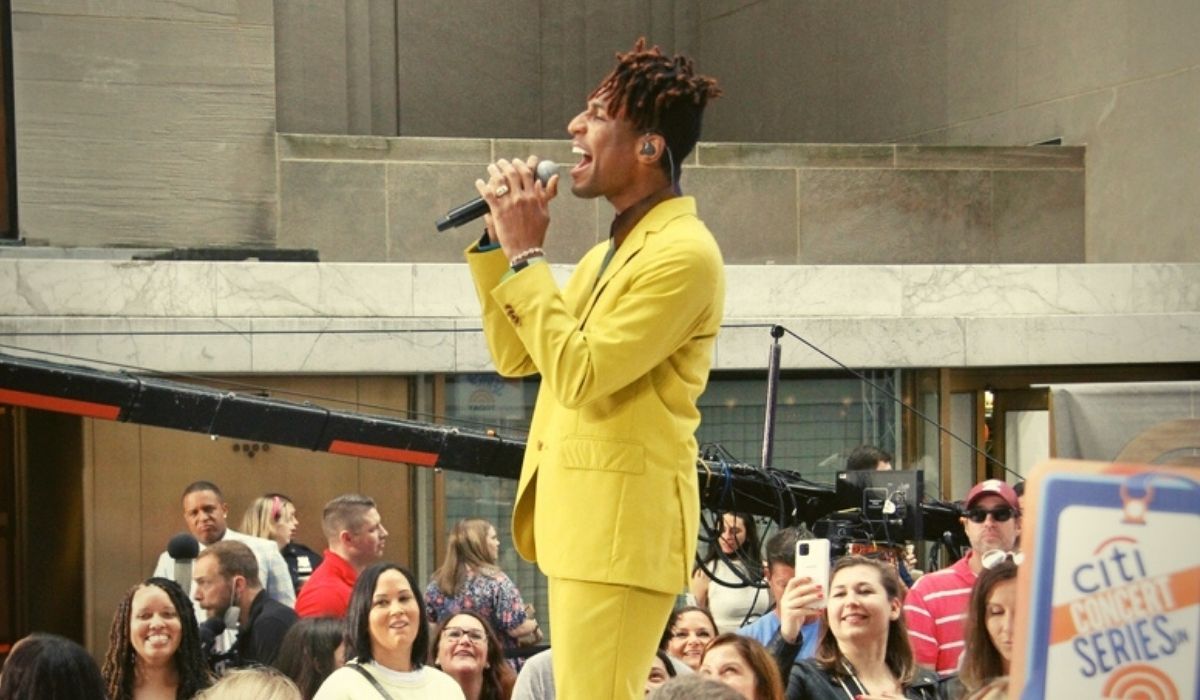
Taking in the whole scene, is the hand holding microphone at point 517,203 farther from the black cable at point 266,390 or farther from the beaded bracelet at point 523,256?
the black cable at point 266,390

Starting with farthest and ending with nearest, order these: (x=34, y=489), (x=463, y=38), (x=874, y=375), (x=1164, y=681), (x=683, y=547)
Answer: (x=463, y=38)
(x=874, y=375)
(x=34, y=489)
(x=683, y=547)
(x=1164, y=681)

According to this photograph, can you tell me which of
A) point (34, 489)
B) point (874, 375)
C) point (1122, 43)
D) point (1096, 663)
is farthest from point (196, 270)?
point (1096, 663)

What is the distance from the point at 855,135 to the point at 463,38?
3141 millimetres

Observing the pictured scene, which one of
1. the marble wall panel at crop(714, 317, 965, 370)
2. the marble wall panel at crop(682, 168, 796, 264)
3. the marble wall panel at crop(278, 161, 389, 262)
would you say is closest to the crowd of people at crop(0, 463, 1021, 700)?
the marble wall panel at crop(714, 317, 965, 370)

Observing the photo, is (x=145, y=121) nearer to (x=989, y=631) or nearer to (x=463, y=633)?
(x=463, y=633)

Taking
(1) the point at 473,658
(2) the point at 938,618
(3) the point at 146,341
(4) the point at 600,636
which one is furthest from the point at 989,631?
(3) the point at 146,341

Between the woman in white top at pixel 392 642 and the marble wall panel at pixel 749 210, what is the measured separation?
618 cm

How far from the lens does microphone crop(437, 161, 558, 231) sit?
10.3ft

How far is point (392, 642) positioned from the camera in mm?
5586

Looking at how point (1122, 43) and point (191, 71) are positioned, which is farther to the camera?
point (1122, 43)

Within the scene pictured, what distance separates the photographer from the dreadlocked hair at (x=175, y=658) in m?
5.67

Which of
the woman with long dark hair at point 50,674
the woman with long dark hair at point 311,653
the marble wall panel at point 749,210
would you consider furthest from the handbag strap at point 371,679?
the marble wall panel at point 749,210

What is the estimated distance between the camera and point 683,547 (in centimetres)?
315

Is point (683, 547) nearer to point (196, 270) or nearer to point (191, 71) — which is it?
point (196, 270)
